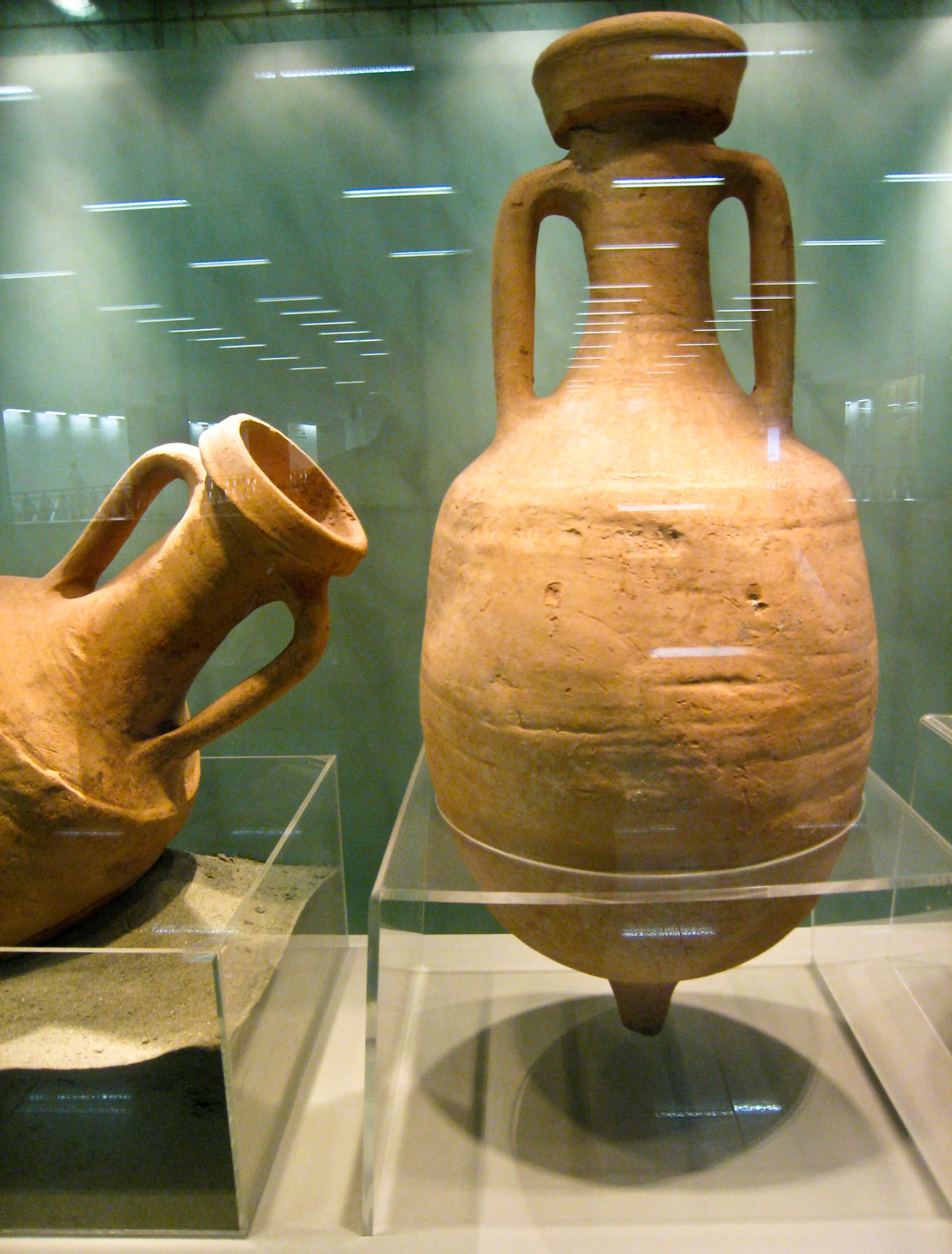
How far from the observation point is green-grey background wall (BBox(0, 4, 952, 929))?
144 centimetres

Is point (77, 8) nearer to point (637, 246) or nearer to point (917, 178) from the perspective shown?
point (637, 246)

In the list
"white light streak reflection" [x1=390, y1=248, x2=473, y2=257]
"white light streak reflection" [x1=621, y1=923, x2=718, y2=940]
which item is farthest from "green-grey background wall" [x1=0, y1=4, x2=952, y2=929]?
"white light streak reflection" [x1=621, y1=923, x2=718, y2=940]

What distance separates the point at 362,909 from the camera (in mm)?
2014

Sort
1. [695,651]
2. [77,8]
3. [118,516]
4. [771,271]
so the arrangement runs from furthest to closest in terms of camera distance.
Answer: [118,516]
[77,8]
[771,271]
[695,651]

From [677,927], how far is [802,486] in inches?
21.0

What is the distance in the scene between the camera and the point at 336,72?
1481 millimetres

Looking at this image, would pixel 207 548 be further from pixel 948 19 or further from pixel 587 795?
pixel 948 19

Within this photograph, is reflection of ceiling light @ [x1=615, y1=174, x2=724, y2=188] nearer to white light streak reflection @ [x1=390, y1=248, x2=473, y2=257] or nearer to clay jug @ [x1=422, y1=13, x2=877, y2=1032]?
clay jug @ [x1=422, y1=13, x2=877, y2=1032]

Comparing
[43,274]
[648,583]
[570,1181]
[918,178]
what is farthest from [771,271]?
[570,1181]

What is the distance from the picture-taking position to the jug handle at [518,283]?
1.27 metres

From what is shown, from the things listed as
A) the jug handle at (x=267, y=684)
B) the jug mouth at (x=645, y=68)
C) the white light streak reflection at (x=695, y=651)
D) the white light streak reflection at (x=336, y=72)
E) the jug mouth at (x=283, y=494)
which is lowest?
the jug handle at (x=267, y=684)

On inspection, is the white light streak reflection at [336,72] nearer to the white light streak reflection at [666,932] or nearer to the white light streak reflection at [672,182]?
the white light streak reflection at [672,182]

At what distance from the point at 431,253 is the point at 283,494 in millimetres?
569

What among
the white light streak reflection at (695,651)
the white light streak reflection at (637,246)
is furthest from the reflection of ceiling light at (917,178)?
the white light streak reflection at (695,651)
